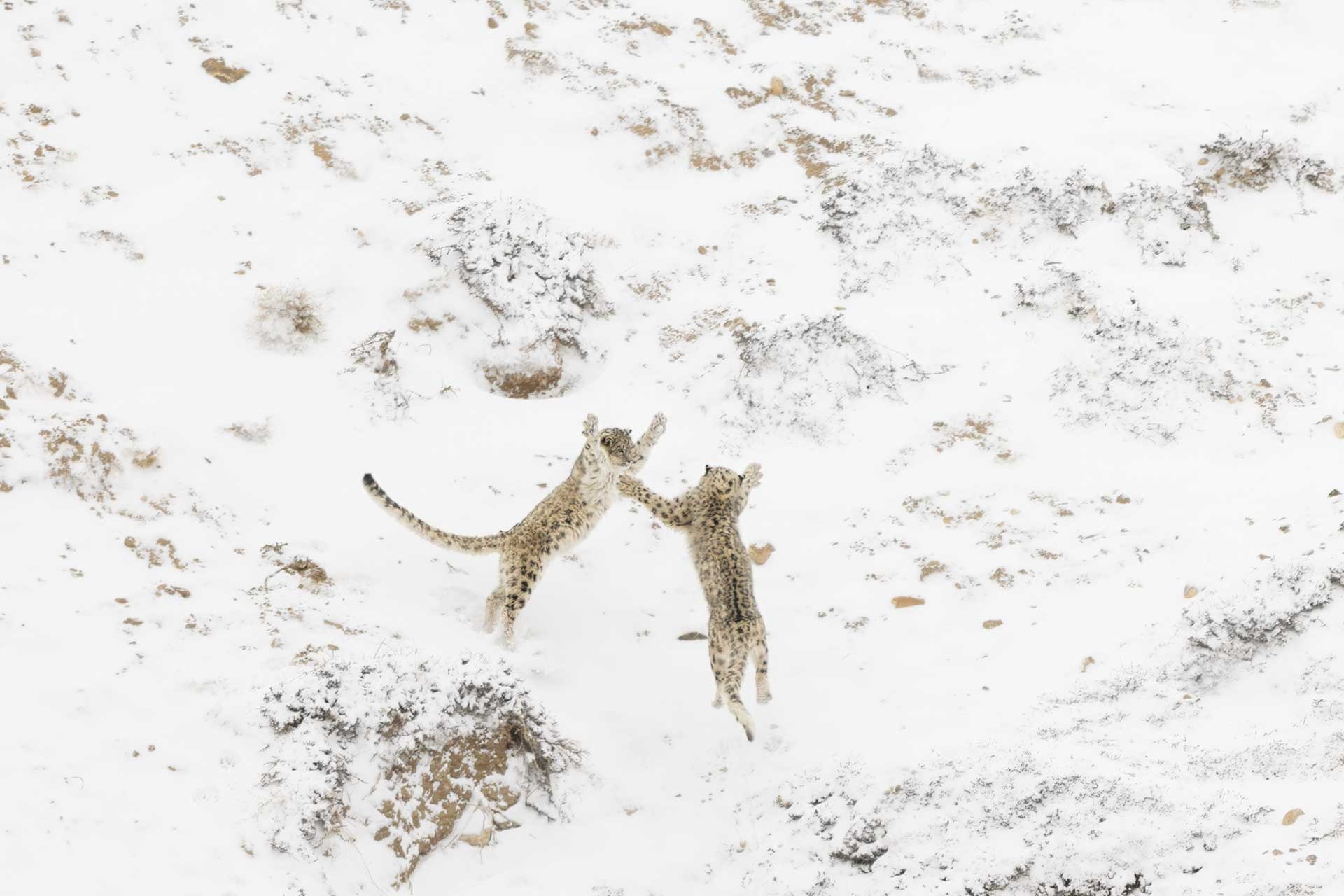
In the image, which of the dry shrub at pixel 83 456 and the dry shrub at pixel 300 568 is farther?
the dry shrub at pixel 300 568

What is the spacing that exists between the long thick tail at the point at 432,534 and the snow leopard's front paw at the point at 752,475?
250cm

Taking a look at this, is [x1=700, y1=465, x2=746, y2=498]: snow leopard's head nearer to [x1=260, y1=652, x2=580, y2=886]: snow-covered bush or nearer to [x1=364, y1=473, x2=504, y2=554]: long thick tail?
[x1=364, y1=473, x2=504, y2=554]: long thick tail

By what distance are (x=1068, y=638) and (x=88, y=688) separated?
786cm

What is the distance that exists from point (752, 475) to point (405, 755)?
4.34 metres

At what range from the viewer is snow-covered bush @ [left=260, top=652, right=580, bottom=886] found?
7.05m

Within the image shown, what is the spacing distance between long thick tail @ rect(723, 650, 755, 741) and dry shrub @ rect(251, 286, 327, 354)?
653 cm

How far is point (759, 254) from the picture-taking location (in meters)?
13.8

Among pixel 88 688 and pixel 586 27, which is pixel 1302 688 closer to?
pixel 88 688

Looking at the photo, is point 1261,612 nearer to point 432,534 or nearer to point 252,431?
point 432,534

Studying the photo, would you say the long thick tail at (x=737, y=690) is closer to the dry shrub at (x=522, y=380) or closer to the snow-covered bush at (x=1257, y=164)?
the dry shrub at (x=522, y=380)

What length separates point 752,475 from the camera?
1026 cm

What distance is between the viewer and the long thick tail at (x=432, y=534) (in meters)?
9.01

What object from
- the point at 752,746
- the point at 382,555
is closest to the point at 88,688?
the point at 382,555

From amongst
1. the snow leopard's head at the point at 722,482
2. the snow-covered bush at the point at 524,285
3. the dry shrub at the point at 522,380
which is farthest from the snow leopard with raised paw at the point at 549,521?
the snow-covered bush at the point at 524,285
